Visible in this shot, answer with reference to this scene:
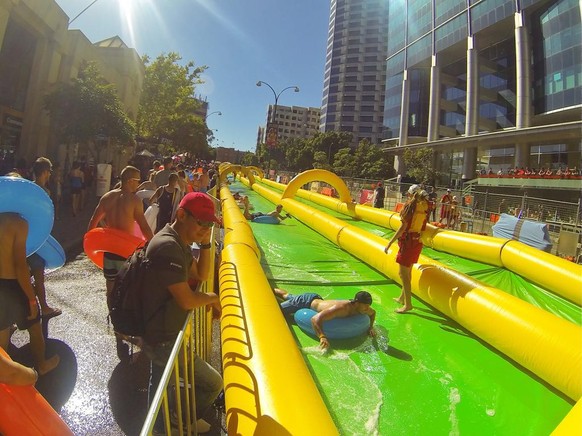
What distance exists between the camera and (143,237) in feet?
15.7

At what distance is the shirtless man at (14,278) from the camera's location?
322cm

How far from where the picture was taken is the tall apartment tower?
92562mm

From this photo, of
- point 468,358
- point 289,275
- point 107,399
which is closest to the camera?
point 107,399

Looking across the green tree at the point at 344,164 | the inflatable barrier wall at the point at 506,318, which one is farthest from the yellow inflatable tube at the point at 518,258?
the green tree at the point at 344,164

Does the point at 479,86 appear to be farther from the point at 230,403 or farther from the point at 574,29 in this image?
the point at 230,403

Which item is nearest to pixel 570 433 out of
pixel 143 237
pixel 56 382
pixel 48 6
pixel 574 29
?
pixel 56 382

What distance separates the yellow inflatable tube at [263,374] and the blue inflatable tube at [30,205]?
1.87 m

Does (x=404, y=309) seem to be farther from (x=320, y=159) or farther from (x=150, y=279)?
(x=320, y=159)

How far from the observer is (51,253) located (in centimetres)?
436

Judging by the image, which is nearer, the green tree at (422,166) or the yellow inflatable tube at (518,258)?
the yellow inflatable tube at (518,258)

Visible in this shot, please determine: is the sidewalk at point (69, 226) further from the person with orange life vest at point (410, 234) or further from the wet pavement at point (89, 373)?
the person with orange life vest at point (410, 234)

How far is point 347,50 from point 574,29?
7016cm

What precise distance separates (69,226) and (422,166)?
3649 centimetres

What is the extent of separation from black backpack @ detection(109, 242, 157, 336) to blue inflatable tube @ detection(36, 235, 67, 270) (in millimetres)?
2424
